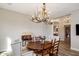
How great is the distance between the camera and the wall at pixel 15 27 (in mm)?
1700

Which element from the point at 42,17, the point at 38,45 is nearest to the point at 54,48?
the point at 38,45

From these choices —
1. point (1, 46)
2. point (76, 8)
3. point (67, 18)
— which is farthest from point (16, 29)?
point (76, 8)

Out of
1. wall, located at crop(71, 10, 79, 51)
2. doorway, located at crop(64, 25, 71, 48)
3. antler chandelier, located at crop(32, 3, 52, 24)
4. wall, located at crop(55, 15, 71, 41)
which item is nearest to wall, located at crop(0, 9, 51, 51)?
antler chandelier, located at crop(32, 3, 52, 24)

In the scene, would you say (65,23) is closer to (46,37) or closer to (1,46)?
(46,37)

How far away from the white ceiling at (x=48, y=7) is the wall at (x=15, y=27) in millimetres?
89

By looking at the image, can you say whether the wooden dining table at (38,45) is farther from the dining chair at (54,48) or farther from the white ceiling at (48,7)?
the white ceiling at (48,7)

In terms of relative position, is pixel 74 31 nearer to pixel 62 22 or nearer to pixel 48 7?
pixel 62 22

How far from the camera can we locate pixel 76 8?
1714mm

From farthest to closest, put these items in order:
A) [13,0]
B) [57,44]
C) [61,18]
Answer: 1. [57,44]
2. [61,18]
3. [13,0]

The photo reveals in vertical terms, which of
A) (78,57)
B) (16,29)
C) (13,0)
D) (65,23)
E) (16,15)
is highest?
(13,0)

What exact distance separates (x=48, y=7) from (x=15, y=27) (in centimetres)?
71

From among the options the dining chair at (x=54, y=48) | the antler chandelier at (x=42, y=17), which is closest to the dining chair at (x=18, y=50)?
the dining chair at (x=54, y=48)

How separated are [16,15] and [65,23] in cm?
91

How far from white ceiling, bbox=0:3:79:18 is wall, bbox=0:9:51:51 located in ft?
0.29
